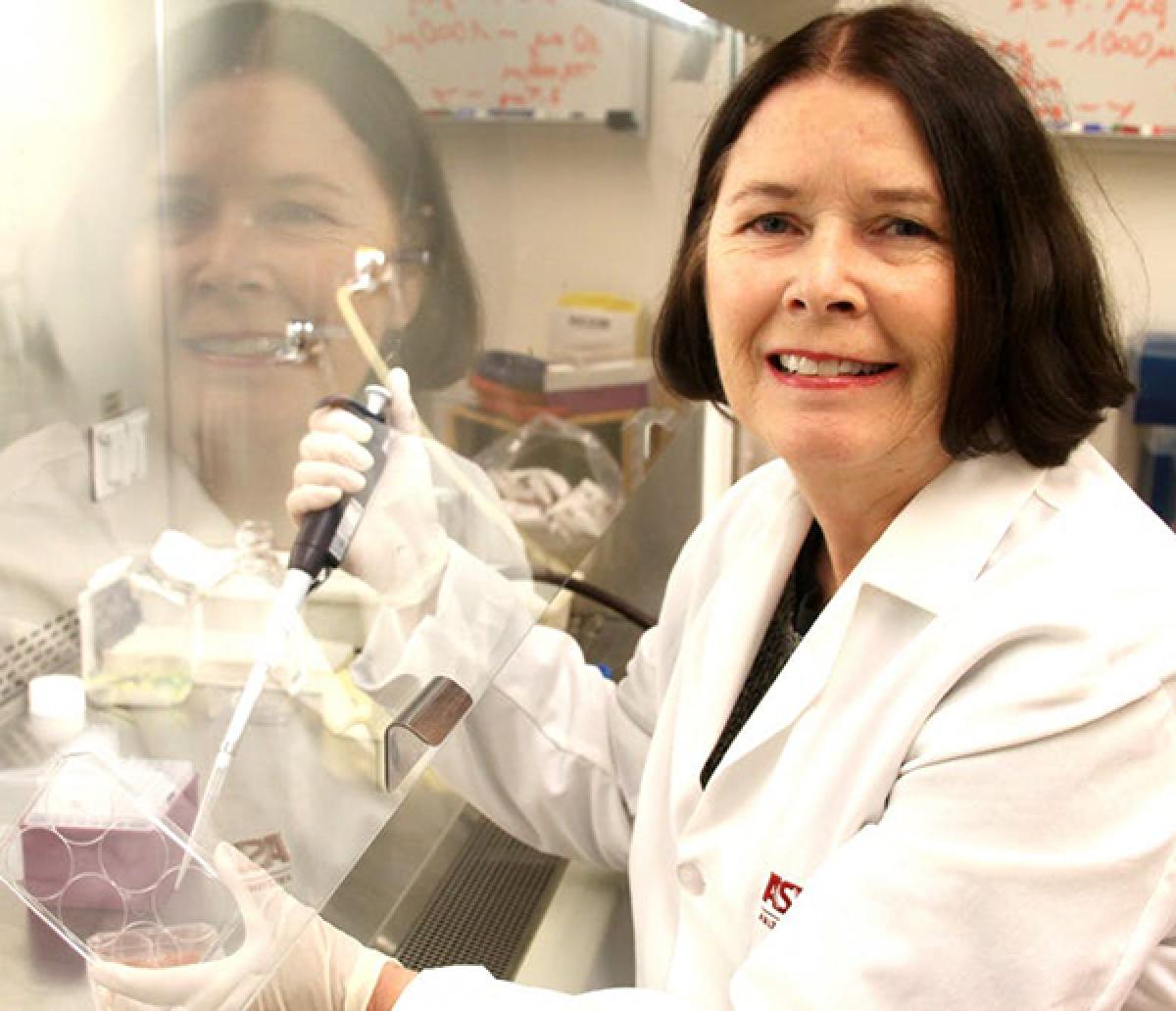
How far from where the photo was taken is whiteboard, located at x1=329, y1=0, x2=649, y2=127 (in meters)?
1.12

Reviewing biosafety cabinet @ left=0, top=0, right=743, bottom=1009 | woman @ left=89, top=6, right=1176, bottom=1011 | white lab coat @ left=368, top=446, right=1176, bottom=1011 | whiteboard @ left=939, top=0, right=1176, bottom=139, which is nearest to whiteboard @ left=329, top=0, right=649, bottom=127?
biosafety cabinet @ left=0, top=0, right=743, bottom=1009

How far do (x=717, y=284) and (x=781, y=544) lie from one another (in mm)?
290

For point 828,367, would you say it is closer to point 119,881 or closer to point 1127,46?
point 119,881

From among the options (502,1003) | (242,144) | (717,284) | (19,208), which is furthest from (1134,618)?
(19,208)

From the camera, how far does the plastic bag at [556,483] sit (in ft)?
4.50

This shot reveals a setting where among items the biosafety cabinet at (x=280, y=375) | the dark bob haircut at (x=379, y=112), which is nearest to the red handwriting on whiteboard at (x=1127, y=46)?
the biosafety cabinet at (x=280, y=375)

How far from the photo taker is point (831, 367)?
3.32ft

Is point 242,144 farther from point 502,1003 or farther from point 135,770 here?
point 502,1003

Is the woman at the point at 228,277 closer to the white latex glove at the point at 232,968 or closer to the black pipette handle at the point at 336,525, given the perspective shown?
the black pipette handle at the point at 336,525

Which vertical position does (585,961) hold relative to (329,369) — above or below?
below

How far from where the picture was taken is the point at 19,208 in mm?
1316

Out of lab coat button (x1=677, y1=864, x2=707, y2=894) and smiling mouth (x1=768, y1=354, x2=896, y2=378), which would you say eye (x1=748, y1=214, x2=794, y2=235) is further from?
lab coat button (x1=677, y1=864, x2=707, y2=894)

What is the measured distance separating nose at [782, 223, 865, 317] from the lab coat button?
479 millimetres

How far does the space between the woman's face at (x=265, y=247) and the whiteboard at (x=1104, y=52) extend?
1564 millimetres
